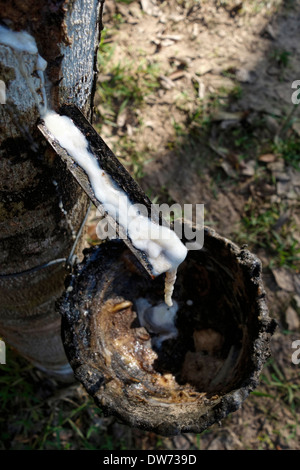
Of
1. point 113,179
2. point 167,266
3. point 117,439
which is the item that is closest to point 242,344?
point 167,266

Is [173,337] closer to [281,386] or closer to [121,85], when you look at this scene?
[281,386]

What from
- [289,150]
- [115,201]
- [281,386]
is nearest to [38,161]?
[115,201]

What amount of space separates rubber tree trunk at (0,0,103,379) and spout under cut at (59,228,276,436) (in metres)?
0.18

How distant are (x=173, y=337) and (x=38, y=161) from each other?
1.19 metres

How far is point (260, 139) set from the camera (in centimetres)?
328

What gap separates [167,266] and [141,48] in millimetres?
2719

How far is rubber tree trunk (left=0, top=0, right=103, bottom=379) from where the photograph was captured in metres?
0.79

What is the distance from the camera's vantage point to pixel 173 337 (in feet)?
6.23

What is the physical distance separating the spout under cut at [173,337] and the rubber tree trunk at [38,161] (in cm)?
18

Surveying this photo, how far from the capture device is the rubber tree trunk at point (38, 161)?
79 cm

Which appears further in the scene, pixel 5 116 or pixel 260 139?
pixel 260 139

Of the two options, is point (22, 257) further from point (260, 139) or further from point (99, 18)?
point (260, 139)

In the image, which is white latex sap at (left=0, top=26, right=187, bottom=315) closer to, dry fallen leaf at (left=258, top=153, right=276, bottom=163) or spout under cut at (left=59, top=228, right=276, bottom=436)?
spout under cut at (left=59, top=228, right=276, bottom=436)

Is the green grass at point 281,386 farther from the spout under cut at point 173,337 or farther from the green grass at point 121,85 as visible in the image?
the green grass at point 121,85
